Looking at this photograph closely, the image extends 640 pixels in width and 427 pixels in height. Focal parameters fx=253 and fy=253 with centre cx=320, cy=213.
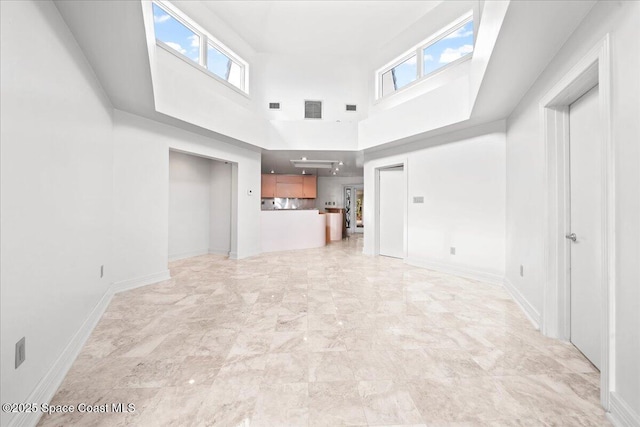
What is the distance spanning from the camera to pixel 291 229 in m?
7.06

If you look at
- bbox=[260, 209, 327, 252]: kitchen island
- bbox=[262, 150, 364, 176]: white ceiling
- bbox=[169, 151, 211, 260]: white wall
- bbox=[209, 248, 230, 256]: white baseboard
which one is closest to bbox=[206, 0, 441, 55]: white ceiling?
bbox=[262, 150, 364, 176]: white ceiling

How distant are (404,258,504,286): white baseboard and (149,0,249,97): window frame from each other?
542cm

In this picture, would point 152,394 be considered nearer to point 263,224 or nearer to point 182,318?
point 182,318

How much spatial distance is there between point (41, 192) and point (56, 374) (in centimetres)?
120

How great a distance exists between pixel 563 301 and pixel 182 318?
12.0ft

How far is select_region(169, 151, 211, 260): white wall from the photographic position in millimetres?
5586

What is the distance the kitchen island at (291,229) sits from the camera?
6.65 m

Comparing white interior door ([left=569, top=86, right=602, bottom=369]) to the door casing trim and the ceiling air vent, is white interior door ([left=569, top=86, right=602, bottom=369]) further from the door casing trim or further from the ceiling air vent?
the ceiling air vent

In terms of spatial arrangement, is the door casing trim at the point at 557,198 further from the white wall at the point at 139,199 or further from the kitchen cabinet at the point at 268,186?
the kitchen cabinet at the point at 268,186

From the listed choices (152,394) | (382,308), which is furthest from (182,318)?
(382,308)

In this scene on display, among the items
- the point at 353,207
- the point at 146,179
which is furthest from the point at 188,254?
the point at 353,207

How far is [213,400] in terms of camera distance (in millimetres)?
1504

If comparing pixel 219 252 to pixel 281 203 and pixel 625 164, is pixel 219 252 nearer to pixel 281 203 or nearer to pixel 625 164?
pixel 281 203

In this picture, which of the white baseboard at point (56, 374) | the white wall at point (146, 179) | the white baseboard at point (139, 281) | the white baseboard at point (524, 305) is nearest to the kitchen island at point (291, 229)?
the white wall at point (146, 179)
